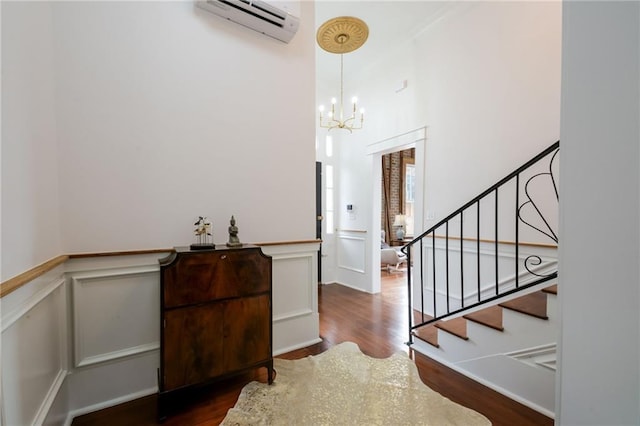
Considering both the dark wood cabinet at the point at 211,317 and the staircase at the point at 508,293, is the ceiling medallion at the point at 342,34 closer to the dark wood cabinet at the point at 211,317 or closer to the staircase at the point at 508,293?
the staircase at the point at 508,293

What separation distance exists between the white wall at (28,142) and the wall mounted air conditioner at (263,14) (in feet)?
3.40

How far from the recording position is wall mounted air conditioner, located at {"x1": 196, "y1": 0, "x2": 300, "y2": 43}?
208 cm

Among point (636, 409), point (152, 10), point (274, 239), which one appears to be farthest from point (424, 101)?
point (636, 409)

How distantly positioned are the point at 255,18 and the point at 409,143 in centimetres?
238

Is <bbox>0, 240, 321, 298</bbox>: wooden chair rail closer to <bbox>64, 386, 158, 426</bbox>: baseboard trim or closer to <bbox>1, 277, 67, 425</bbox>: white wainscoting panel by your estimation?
<bbox>1, 277, 67, 425</bbox>: white wainscoting panel

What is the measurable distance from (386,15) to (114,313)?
393 centimetres

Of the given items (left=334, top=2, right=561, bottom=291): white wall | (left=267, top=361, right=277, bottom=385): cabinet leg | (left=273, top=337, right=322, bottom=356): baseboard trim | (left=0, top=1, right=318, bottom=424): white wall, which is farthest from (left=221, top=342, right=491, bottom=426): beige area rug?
(left=334, top=2, right=561, bottom=291): white wall

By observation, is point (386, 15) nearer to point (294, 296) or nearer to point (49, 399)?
point (294, 296)

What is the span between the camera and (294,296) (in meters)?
2.60

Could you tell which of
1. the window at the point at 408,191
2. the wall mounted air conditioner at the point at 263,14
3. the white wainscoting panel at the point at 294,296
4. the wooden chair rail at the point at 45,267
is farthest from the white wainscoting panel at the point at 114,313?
the window at the point at 408,191

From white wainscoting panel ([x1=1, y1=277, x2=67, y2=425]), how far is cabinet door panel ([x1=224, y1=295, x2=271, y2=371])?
89 centimetres

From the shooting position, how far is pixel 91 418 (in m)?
1.70

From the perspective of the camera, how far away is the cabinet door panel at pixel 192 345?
1.71 metres

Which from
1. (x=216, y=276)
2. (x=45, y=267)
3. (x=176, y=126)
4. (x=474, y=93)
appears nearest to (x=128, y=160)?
(x=176, y=126)
